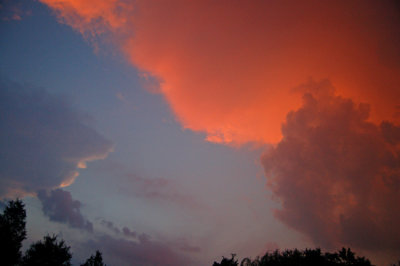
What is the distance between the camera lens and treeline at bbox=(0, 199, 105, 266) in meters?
21.4

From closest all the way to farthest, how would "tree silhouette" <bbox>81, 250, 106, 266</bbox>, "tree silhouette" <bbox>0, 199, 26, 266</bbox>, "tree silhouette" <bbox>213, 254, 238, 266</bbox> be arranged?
"tree silhouette" <bbox>213, 254, 238, 266</bbox>, "tree silhouette" <bbox>0, 199, 26, 266</bbox>, "tree silhouette" <bbox>81, 250, 106, 266</bbox>

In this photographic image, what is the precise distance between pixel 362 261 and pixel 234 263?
14091mm

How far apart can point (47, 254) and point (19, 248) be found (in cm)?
616

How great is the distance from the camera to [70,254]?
2553 cm

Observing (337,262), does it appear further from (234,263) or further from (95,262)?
(95,262)

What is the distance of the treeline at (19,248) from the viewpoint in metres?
21.4

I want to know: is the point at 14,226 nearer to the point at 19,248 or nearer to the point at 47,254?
the point at 19,248

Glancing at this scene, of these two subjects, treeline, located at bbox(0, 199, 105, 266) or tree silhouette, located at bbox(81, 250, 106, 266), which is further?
tree silhouette, located at bbox(81, 250, 106, 266)

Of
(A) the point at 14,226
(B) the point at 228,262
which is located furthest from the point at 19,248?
(B) the point at 228,262

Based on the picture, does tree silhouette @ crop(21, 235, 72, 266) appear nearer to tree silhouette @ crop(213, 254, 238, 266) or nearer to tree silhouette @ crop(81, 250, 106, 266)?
tree silhouette @ crop(81, 250, 106, 266)

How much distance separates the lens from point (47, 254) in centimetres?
2333

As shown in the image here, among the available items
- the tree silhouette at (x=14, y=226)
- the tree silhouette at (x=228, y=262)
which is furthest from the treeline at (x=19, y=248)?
the tree silhouette at (x=228, y=262)

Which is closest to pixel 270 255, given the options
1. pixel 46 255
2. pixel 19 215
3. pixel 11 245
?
pixel 46 255

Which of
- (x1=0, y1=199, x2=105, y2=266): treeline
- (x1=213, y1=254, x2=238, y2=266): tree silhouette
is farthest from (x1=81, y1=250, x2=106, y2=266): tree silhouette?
(x1=213, y1=254, x2=238, y2=266): tree silhouette
